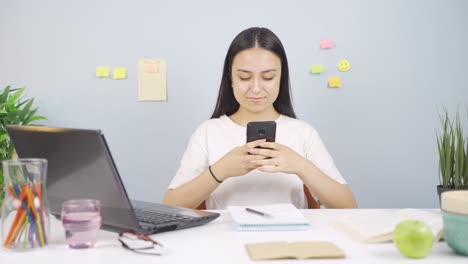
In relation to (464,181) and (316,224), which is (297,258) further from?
(464,181)

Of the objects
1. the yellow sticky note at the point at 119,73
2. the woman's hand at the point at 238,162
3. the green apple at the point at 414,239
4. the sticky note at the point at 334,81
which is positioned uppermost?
the yellow sticky note at the point at 119,73

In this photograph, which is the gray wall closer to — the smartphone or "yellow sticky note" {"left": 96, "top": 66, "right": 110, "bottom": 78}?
"yellow sticky note" {"left": 96, "top": 66, "right": 110, "bottom": 78}

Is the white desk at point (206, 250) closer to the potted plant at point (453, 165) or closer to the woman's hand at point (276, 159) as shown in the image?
the woman's hand at point (276, 159)

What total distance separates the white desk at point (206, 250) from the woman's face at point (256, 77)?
2.59 ft

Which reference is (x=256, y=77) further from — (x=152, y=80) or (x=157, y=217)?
(x=152, y=80)

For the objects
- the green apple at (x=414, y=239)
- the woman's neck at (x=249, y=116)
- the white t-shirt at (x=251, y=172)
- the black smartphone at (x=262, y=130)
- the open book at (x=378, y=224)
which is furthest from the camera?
the woman's neck at (x=249, y=116)

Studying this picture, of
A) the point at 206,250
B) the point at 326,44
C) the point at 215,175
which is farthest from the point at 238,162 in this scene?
the point at 326,44

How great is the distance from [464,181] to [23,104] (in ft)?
7.38

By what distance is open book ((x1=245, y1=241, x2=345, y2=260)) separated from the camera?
3.27 ft

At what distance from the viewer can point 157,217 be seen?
1.29 m

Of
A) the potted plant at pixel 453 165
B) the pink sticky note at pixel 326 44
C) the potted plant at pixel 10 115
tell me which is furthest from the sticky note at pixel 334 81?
the potted plant at pixel 10 115

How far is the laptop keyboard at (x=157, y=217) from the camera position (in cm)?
124

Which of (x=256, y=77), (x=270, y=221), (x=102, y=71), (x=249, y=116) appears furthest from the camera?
(x=102, y=71)

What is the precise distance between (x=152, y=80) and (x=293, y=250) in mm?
2033
